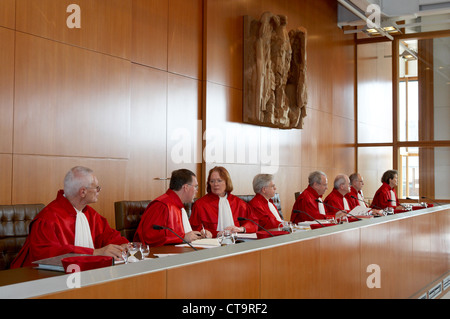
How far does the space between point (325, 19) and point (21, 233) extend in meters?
8.15

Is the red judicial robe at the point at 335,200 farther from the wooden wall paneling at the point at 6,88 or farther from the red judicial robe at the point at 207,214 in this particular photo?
the wooden wall paneling at the point at 6,88

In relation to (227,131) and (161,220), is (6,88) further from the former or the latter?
(227,131)

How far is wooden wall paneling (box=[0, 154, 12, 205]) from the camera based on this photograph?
4.26 metres

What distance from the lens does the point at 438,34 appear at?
1099 centimetres

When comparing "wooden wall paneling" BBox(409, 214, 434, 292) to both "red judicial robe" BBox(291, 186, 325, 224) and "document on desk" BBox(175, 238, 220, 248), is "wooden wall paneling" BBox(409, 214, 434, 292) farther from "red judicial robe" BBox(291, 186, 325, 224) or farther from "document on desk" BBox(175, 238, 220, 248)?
"document on desk" BBox(175, 238, 220, 248)

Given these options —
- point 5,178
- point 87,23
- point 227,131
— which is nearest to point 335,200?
point 227,131

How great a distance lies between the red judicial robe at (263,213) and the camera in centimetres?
507

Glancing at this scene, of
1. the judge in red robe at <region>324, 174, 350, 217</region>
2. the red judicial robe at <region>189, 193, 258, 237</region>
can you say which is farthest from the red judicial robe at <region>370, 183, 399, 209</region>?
the red judicial robe at <region>189, 193, 258, 237</region>

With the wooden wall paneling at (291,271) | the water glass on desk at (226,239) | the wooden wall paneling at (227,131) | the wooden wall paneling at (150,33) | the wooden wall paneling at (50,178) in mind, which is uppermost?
the wooden wall paneling at (150,33)

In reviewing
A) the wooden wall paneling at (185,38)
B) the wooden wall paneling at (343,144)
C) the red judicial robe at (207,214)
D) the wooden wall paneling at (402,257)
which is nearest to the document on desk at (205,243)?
the red judicial robe at (207,214)

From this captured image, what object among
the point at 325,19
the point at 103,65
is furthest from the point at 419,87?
the point at 103,65

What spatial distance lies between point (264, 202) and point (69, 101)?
1.99 metres

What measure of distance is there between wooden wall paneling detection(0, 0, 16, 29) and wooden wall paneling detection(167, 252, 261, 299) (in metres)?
2.95

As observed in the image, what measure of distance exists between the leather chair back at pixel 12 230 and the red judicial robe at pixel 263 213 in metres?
2.31
